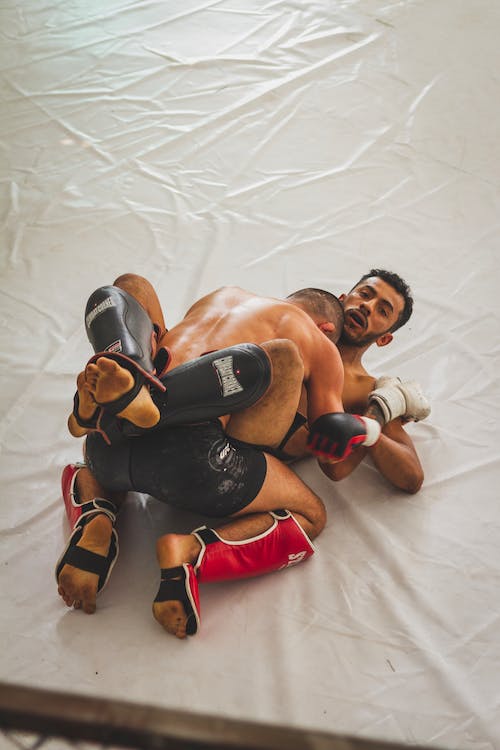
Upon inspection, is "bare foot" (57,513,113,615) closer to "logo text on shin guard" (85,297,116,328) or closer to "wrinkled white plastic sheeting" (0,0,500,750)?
"wrinkled white plastic sheeting" (0,0,500,750)

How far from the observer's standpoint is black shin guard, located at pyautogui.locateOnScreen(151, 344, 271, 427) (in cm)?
140

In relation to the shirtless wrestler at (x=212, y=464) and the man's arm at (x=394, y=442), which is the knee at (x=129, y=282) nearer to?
the shirtless wrestler at (x=212, y=464)

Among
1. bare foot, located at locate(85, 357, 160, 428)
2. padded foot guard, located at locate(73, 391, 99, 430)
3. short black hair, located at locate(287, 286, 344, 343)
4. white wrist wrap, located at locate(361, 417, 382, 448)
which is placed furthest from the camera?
short black hair, located at locate(287, 286, 344, 343)

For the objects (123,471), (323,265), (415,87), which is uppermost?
(415,87)

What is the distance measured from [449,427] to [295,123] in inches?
65.7

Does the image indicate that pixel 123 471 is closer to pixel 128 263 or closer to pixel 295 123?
pixel 128 263

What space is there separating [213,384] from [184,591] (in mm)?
379

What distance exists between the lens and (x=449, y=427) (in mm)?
1921

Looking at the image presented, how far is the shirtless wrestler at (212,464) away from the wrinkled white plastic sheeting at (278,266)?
0.28 feet

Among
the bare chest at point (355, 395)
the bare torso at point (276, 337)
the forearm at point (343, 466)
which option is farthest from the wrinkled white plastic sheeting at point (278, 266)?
the bare torso at point (276, 337)

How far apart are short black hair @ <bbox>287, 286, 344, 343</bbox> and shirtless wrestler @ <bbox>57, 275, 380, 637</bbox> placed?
0.66ft

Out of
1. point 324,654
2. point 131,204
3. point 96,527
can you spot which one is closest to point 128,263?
point 131,204

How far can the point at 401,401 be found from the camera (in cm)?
179

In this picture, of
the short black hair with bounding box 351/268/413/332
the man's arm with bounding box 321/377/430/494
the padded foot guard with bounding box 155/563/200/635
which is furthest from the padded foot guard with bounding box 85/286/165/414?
the short black hair with bounding box 351/268/413/332
